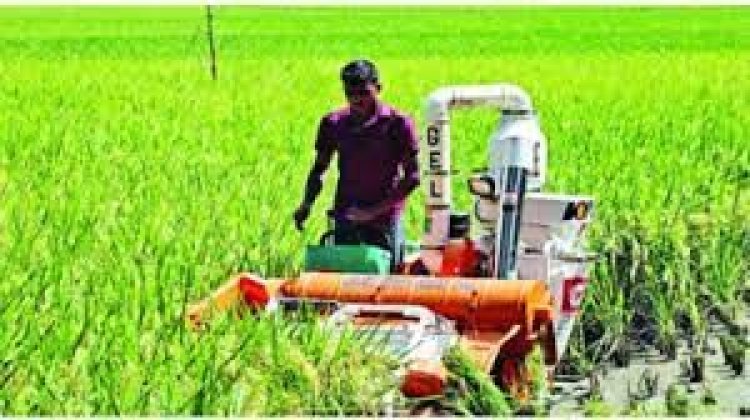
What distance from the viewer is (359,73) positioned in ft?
15.5

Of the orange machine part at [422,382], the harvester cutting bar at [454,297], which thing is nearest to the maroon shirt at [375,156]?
the harvester cutting bar at [454,297]

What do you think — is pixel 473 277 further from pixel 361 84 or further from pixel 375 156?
pixel 361 84

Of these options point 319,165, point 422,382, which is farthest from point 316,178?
point 422,382

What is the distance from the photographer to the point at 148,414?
3477 millimetres

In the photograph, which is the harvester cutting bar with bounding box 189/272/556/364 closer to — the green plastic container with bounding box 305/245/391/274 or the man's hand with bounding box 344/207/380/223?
the green plastic container with bounding box 305/245/391/274

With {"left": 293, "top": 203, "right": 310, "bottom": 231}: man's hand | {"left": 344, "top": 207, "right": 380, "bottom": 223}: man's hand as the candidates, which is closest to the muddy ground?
{"left": 344, "top": 207, "right": 380, "bottom": 223}: man's hand

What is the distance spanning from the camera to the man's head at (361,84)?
4723mm

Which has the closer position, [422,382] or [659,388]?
[422,382]

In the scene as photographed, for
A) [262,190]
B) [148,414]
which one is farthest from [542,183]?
[148,414]

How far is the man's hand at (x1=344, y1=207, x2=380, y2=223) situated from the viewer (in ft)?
15.9

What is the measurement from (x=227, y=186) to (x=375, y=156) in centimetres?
141

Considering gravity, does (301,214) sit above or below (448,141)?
below

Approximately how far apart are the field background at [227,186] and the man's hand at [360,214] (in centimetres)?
36

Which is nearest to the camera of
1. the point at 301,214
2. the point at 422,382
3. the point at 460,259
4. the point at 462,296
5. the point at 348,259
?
the point at 422,382
